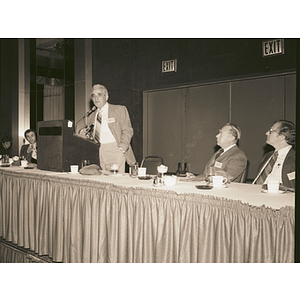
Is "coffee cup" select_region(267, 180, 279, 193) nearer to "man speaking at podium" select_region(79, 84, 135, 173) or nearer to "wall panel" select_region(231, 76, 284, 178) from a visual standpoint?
"man speaking at podium" select_region(79, 84, 135, 173)

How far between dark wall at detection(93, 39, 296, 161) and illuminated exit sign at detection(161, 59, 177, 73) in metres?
0.07

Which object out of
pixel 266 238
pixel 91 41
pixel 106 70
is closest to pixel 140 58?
pixel 106 70

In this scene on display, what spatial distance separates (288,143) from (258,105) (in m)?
2.24

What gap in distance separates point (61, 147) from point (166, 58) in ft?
10.0

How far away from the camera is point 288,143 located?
2.53 meters

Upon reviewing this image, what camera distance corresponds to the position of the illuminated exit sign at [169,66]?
17.0ft

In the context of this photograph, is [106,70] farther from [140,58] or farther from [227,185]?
[227,185]

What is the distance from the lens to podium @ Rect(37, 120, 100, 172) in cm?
289

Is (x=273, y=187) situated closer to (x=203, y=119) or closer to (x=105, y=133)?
(x=105, y=133)

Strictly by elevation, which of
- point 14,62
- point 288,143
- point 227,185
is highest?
point 14,62

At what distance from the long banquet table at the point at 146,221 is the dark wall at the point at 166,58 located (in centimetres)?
269

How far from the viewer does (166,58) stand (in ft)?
17.3

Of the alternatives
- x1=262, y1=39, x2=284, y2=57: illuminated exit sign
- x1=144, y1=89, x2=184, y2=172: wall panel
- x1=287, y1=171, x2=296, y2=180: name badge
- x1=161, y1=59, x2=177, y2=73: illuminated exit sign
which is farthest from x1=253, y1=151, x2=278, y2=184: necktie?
x1=161, y1=59, x2=177, y2=73: illuminated exit sign

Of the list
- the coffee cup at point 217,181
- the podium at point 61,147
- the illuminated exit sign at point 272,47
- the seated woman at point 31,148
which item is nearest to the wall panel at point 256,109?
the illuminated exit sign at point 272,47
